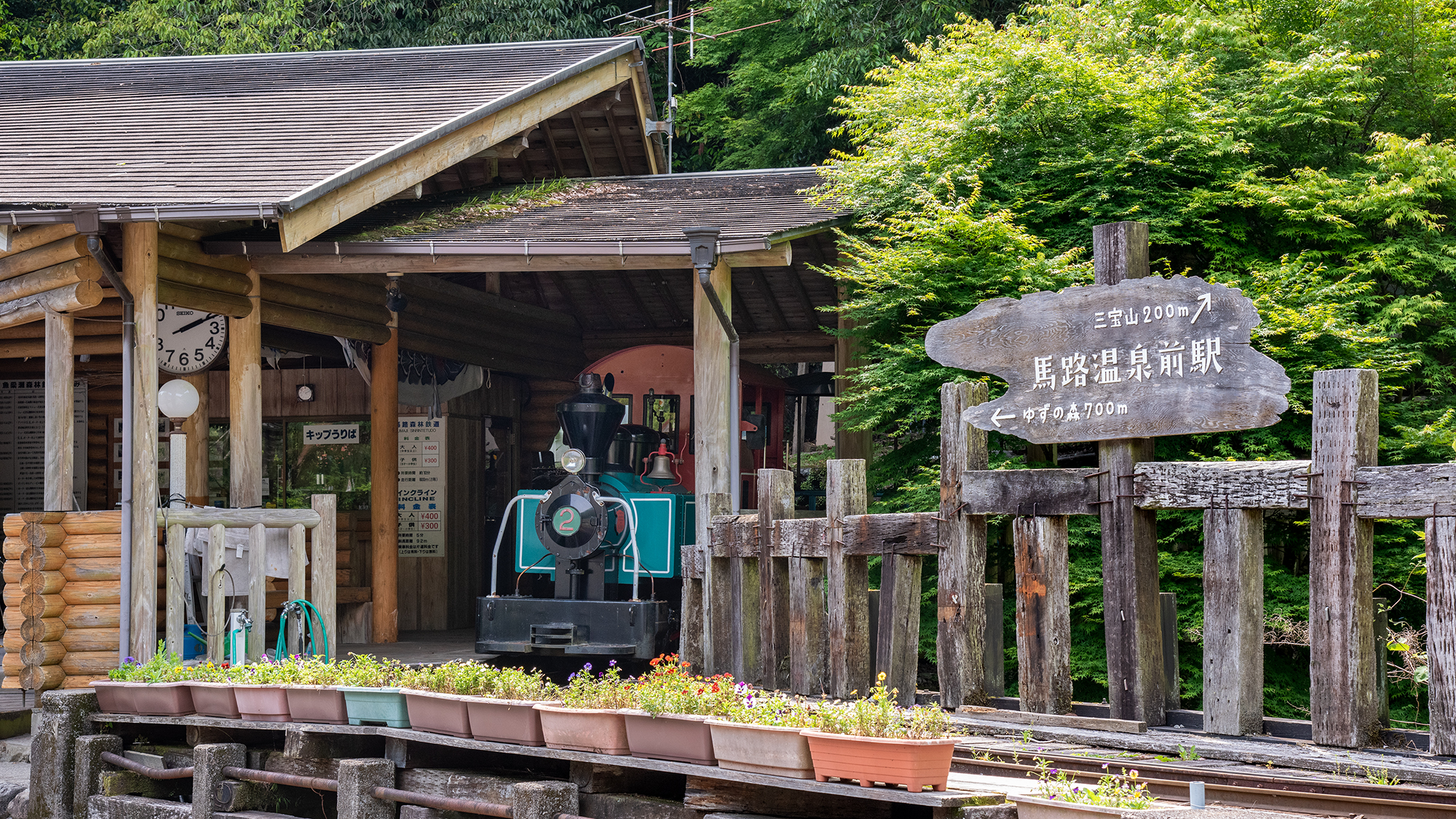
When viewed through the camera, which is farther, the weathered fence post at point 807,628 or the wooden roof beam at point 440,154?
the wooden roof beam at point 440,154

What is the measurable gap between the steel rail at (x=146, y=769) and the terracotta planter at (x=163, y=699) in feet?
0.84

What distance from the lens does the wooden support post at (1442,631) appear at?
14.4 feet

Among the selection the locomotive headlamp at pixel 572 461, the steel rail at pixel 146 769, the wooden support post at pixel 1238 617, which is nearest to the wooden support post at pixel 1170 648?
the wooden support post at pixel 1238 617

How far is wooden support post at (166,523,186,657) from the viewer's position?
7828mm

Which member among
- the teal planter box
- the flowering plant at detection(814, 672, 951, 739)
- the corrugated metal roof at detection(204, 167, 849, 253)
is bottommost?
the teal planter box

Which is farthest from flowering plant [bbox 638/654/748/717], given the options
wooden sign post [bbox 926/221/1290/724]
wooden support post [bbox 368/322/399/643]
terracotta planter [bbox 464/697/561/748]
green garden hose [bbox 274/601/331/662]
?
wooden support post [bbox 368/322/399/643]

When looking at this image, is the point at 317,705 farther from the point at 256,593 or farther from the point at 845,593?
the point at 845,593

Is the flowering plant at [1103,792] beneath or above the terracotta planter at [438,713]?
above

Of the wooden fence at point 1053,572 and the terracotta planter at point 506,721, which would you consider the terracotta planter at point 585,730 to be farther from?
the wooden fence at point 1053,572

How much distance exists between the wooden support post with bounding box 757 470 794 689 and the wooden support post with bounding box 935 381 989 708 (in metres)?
1.09

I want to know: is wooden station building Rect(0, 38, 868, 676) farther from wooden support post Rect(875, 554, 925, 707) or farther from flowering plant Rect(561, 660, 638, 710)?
flowering plant Rect(561, 660, 638, 710)

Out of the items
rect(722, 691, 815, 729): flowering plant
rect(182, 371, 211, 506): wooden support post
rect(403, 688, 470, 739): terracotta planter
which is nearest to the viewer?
rect(722, 691, 815, 729): flowering plant

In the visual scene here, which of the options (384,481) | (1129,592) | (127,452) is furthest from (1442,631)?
(384,481)

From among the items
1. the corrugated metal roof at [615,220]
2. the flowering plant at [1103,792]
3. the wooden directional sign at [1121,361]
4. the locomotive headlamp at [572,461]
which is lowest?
the flowering plant at [1103,792]
